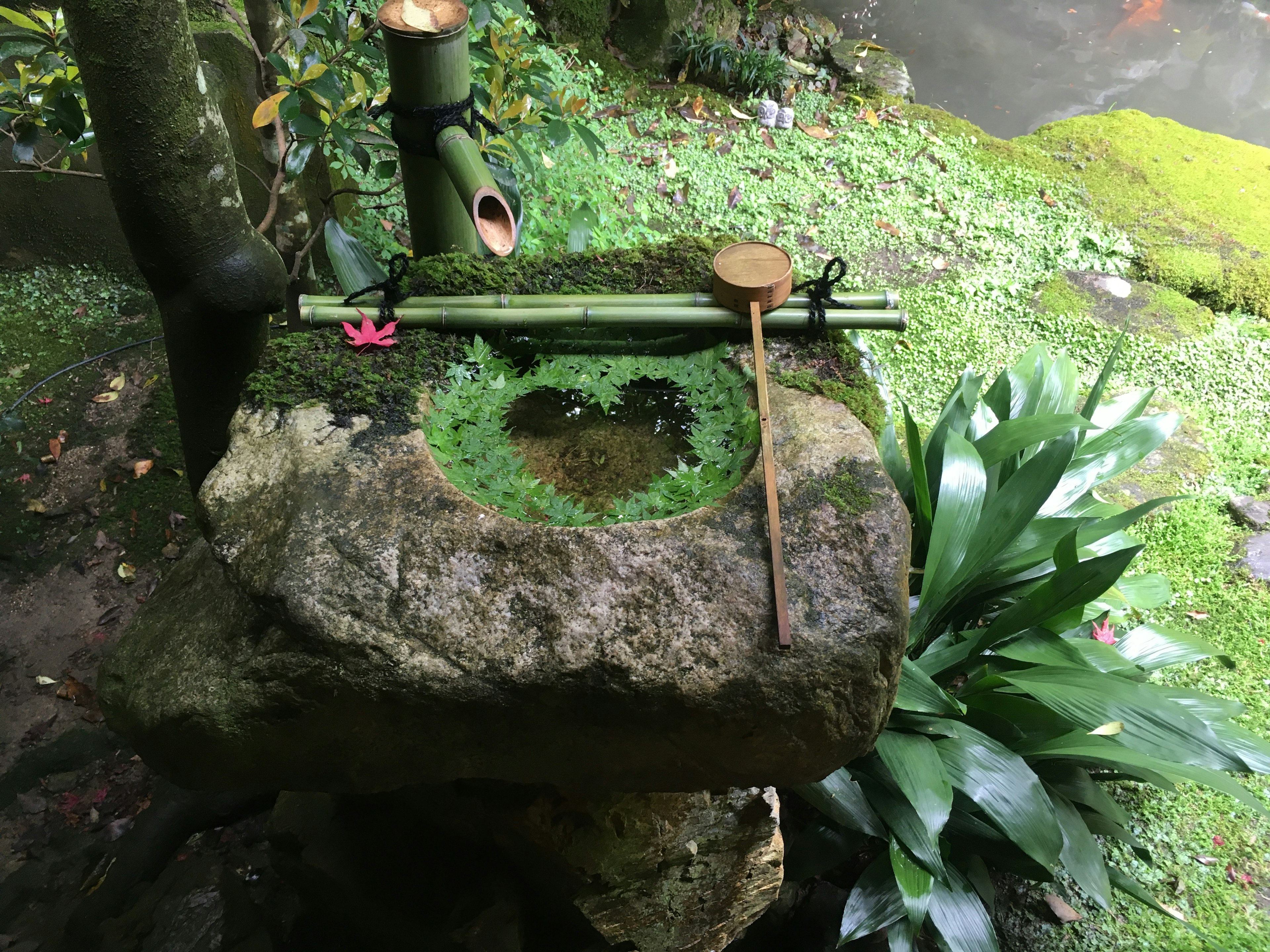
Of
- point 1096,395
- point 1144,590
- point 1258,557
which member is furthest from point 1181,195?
point 1144,590

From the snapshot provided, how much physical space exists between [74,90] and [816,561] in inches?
87.3

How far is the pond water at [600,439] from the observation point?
197 centimetres

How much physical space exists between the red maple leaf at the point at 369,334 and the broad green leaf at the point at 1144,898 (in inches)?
Answer: 94.0

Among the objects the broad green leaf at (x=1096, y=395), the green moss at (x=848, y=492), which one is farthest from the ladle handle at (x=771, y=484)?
the broad green leaf at (x=1096, y=395)

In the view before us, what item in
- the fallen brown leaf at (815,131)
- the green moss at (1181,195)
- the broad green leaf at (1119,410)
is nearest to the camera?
the broad green leaf at (1119,410)

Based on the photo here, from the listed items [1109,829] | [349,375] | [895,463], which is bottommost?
[1109,829]

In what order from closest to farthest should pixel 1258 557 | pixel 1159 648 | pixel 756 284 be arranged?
1. pixel 756 284
2. pixel 1159 648
3. pixel 1258 557

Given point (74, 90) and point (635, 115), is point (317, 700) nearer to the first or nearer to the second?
point (74, 90)

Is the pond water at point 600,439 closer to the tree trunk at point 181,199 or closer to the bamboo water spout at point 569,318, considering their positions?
the bamboo water spout at point 569,318

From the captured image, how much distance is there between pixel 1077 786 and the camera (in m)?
2.33

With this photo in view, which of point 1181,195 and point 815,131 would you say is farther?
point 815,131

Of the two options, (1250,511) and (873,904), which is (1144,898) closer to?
(873,904)

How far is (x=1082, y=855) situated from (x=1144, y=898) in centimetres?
27

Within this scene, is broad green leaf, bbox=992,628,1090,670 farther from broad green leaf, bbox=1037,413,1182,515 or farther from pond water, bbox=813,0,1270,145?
pond water, bbox=813,0,1270,145
